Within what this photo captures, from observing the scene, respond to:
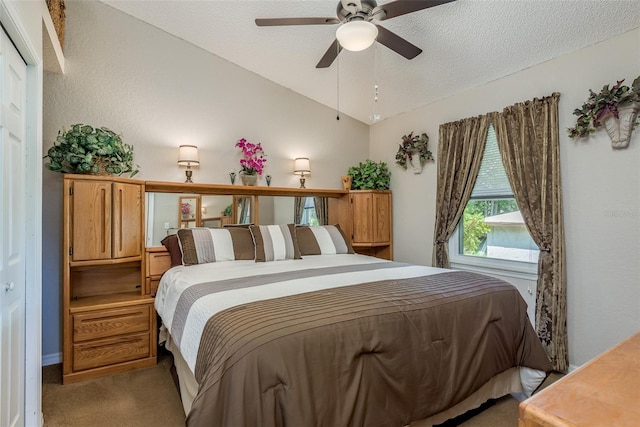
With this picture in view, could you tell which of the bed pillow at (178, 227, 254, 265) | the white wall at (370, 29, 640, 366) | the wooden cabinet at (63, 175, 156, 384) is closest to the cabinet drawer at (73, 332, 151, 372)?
the wooden cabinet at (63, 175, 156, 384)

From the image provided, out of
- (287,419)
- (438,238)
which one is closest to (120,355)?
(287,419)

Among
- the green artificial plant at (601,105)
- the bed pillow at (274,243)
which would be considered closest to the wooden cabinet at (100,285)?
the bed pillow at (274,243)

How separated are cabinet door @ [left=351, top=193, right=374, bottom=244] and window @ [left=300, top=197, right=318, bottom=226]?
55 cm

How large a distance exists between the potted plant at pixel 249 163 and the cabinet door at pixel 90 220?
1.41 metres

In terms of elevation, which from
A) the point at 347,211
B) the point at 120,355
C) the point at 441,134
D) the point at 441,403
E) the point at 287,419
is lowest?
the point at 120,355

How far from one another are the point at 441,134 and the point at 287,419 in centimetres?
339

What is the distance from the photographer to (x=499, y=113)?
3.19 m

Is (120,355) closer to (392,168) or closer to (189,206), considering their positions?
(189,206)

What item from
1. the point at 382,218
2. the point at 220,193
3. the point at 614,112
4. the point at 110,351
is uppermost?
the point at 614,112

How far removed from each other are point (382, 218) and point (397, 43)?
242cm

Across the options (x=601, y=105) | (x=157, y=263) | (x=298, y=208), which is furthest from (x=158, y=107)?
(x=601, y=105)

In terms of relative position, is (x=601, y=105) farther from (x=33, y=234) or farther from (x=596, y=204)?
(x=33, y=234)

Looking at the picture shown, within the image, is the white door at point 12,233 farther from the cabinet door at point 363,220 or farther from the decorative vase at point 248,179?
the cabinet door at point 363,220

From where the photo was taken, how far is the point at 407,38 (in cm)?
290
